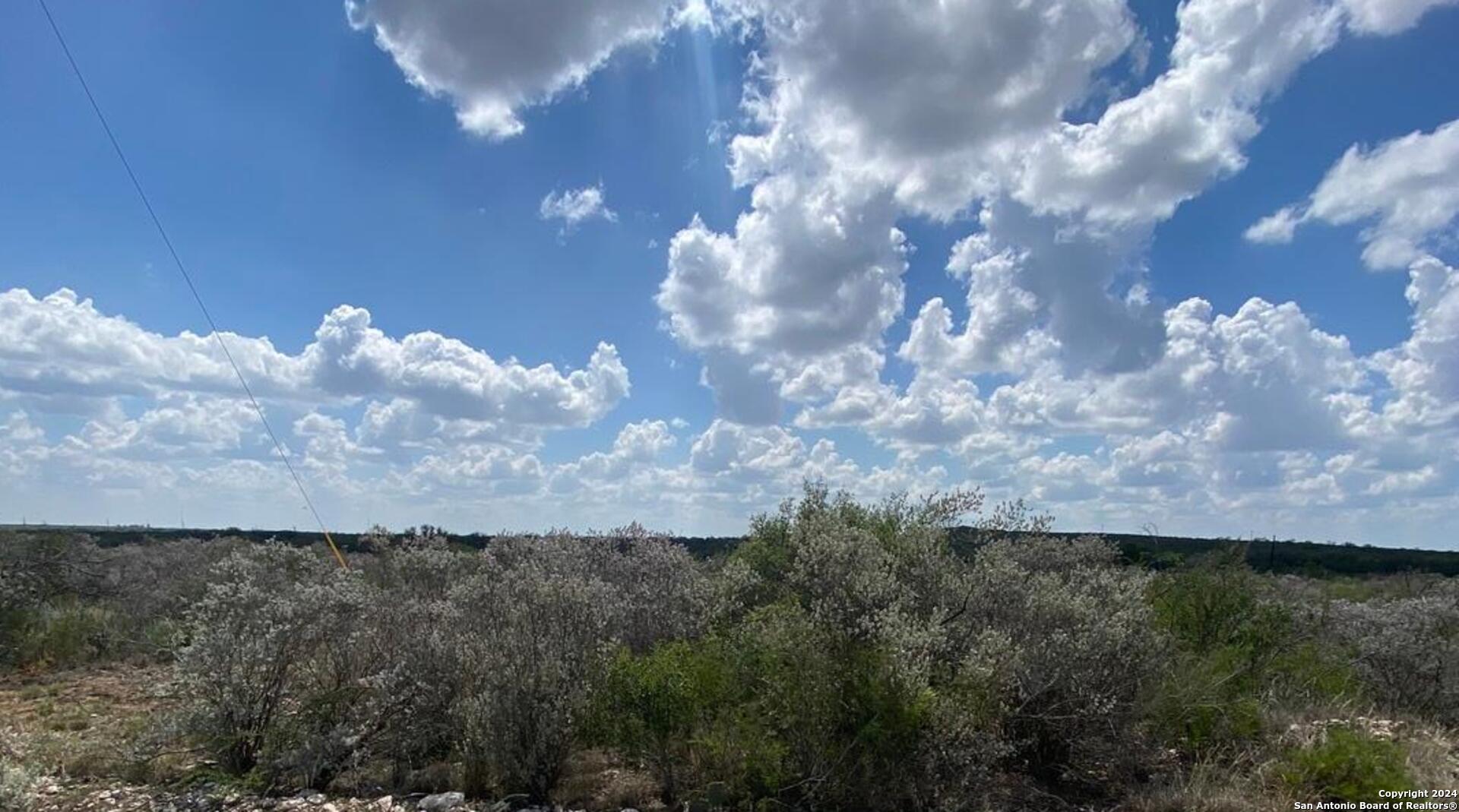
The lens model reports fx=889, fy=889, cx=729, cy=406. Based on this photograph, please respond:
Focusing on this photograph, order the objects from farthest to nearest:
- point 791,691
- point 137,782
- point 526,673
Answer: point 137,782, point 526,673, point 791,691

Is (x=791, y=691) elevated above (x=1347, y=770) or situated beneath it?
elevated above

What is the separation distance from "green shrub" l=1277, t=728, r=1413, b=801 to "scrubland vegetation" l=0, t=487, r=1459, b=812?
20mm

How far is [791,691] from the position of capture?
6.66 metres

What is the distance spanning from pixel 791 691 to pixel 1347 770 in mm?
4272

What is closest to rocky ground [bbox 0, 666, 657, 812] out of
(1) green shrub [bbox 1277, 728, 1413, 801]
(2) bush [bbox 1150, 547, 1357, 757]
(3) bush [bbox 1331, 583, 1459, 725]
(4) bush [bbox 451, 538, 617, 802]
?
(4) bush [bbox 451, 538, 617, 802]

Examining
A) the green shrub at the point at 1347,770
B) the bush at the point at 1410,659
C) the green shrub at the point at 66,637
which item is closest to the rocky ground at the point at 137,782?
the green shrub at the point at 1347,770

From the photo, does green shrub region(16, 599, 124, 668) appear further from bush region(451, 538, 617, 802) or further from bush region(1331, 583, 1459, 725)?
bush region(1331, 583, 1459, 725)

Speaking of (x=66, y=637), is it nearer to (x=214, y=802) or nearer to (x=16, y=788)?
(x=16, y=788)

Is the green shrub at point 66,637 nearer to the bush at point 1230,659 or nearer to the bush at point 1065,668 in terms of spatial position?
the bush at point 1065,668

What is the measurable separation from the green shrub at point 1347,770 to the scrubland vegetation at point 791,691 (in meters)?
0.02

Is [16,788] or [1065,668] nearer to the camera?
[1065,668]

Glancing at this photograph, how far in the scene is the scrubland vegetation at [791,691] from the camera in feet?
21.8

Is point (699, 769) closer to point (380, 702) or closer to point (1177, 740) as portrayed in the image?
point (380, 702)

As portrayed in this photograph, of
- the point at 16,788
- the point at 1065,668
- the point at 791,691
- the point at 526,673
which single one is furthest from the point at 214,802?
the point at 1065,668
